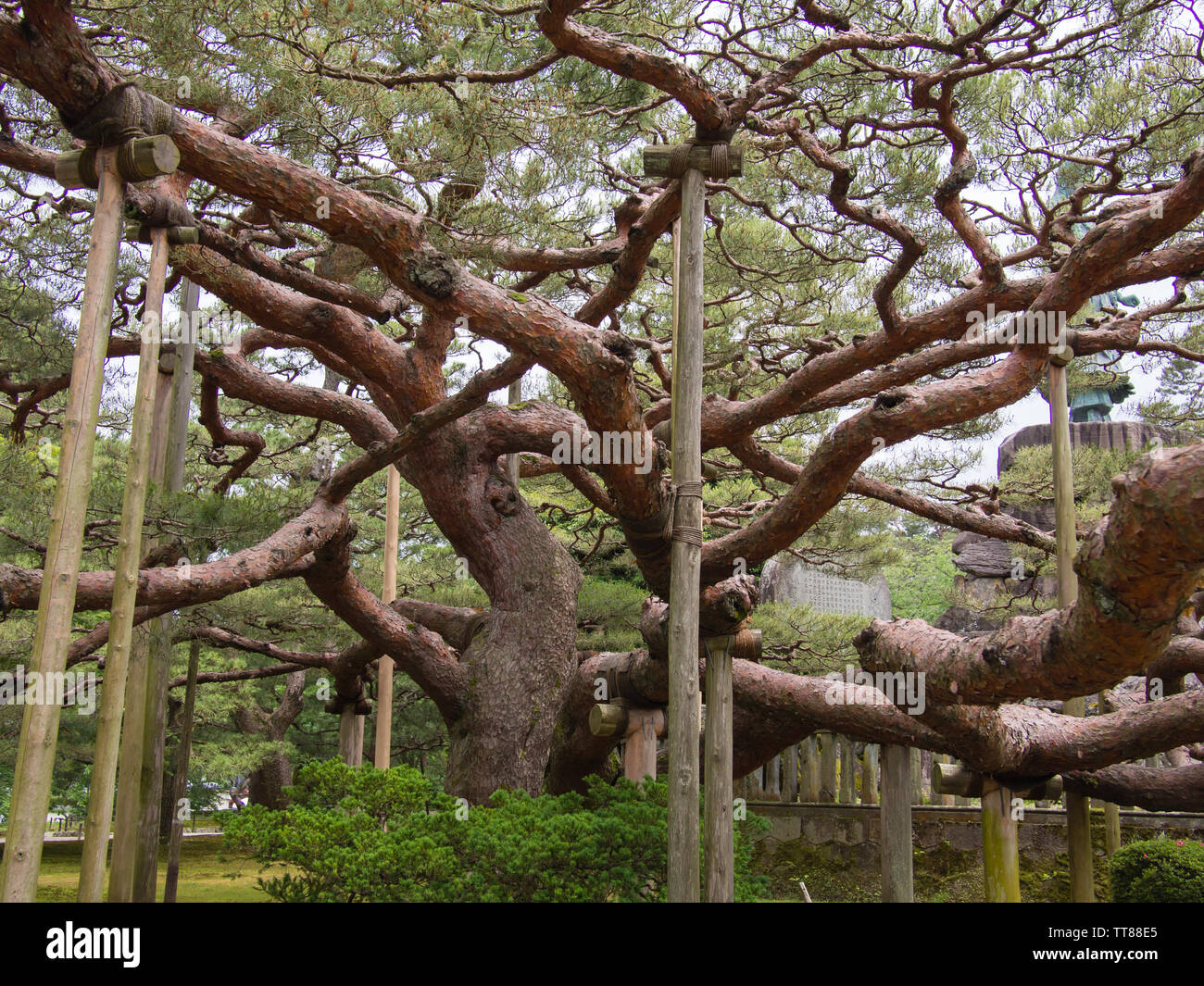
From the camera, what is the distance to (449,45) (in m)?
5.46

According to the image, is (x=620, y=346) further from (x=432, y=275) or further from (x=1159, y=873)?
(x=1159, y=873)

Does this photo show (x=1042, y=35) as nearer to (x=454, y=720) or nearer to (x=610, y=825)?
(x=610, y=825)

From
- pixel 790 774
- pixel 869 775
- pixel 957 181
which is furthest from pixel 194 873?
pixel 957 181

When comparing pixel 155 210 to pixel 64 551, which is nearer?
pixel 64 551


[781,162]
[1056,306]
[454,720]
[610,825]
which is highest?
[781,162]

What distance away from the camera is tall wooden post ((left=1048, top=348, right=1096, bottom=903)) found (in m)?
5.29

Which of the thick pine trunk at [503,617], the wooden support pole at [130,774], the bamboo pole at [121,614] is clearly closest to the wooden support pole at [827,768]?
the thick pine trunk at [503,617]

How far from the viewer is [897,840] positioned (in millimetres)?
5469

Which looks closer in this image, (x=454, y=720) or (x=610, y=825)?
(x=610, y=825)

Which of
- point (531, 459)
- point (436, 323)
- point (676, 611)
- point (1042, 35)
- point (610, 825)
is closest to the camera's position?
point (676, 611)

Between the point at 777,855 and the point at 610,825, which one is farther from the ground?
the point at 610,825

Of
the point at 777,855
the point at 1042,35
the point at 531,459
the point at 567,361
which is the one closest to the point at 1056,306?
the point at 1042,35

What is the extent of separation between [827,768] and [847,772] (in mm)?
181

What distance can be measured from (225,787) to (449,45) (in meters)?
11.1
